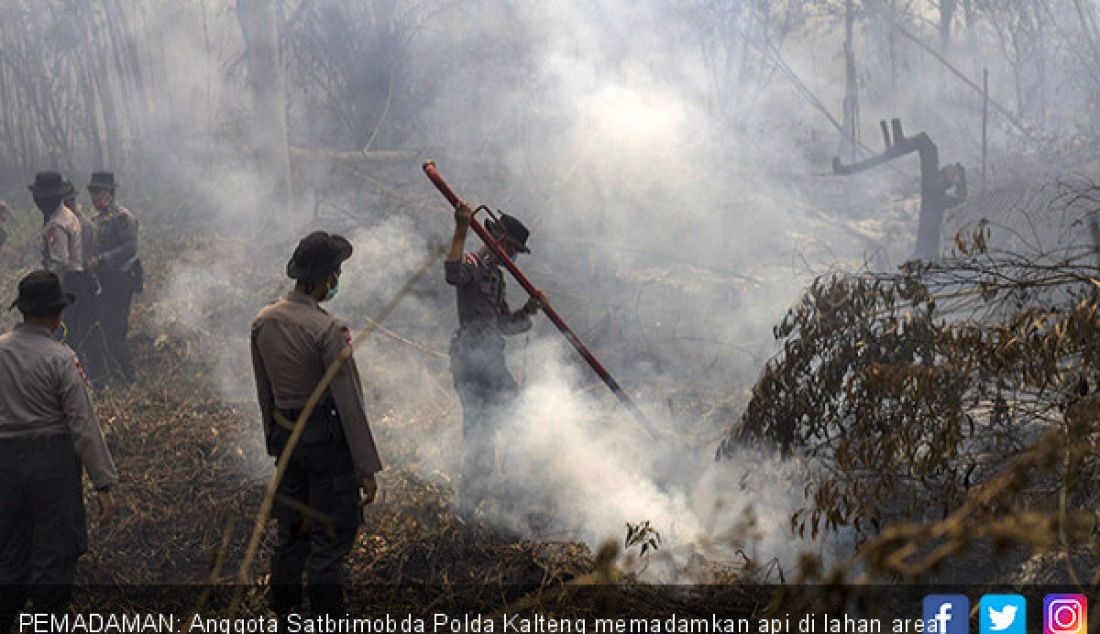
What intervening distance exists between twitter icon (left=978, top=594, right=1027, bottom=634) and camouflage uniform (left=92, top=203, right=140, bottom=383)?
6.41 metres

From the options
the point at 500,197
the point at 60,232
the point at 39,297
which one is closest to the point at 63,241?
the point at 60,232

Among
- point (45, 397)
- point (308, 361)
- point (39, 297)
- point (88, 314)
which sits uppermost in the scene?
point (88, 314)

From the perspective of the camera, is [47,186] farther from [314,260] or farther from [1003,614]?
[1003,614]

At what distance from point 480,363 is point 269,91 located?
6358mm

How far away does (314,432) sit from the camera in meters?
3.92

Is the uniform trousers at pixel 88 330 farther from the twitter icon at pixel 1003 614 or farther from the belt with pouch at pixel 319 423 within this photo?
the twitter icon at pixel 1003 614

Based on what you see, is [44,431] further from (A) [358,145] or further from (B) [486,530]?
(A) [358,145]

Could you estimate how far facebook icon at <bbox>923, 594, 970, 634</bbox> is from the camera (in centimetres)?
369

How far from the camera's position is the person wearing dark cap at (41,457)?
12.7 feet

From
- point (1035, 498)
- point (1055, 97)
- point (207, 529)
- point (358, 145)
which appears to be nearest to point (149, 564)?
point (207, 529)

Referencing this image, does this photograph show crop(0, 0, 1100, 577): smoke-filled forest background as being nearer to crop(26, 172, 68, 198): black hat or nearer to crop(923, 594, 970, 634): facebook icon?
crop(923, 594, 970, 634): facebook icon

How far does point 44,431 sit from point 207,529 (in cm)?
159

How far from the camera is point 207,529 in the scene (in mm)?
5320

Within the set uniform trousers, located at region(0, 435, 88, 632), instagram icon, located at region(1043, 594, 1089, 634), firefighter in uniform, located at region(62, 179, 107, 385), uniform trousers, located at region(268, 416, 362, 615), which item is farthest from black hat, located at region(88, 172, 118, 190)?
instagram icon, located at region(1043, 594, 1089, 634)
